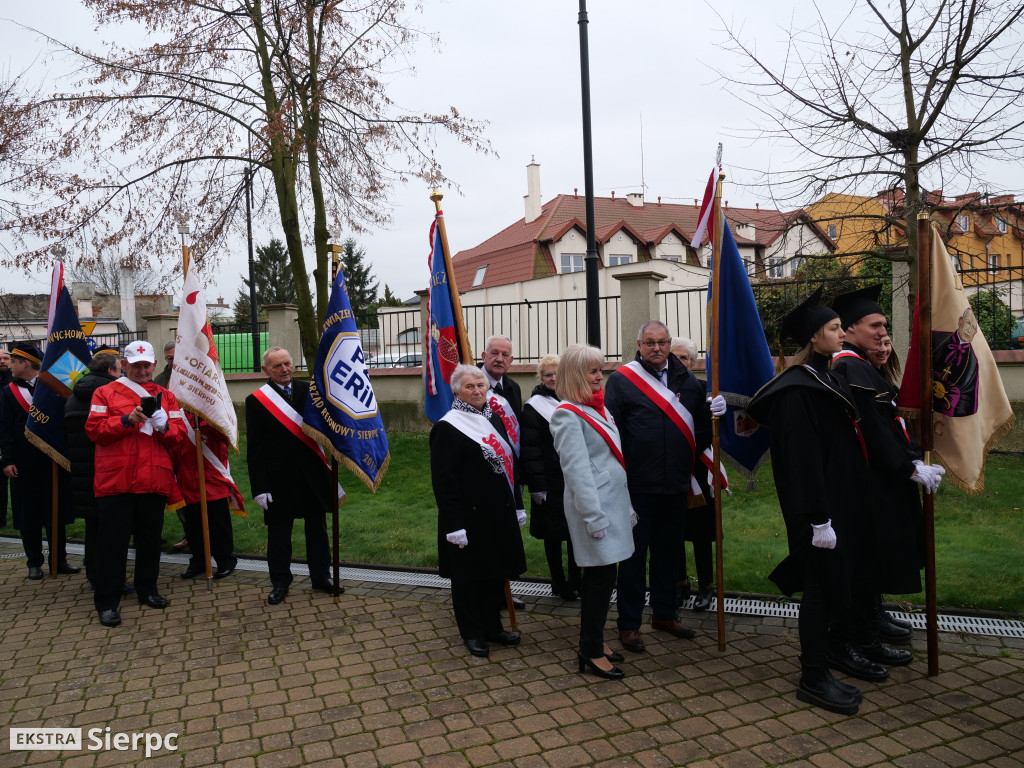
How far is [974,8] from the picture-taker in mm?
7336

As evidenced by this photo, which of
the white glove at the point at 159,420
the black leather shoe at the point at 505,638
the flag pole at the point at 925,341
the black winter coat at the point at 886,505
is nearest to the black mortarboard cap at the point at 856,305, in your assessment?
the flag pole at the point at 925,341

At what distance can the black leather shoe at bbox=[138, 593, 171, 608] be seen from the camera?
20.0ft

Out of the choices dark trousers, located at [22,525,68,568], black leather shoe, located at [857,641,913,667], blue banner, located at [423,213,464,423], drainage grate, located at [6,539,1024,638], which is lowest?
drainage grate, located at [6,539,1024,638]

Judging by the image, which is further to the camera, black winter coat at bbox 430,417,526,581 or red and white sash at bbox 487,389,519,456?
red and white sash at bbox 487,389,519,456

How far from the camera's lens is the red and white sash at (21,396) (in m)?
7.38

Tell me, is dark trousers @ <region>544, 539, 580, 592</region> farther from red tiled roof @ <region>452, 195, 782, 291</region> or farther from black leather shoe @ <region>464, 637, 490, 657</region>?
red tiled roof @ <region>452, 195, 782, 291</region>

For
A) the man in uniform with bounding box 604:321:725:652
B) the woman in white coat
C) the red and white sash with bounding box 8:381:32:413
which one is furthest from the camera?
the red and white sash with bounding box 8:381:32:413

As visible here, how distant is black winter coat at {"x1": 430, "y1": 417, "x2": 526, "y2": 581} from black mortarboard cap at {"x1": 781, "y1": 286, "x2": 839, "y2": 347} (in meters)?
1.95

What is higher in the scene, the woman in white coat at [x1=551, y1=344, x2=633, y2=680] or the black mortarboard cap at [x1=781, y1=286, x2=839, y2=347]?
the black mortarboard cap at [x1=781, y1=286, x2=839, y2=347]

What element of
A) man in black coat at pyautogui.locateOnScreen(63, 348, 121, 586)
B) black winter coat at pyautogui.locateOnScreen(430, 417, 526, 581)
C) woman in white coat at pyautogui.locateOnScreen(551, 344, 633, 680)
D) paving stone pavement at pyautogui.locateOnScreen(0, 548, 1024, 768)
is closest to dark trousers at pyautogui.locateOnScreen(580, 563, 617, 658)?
woman in white coat at pyautogui.locateOnScreen(551, 344, 633, 680)

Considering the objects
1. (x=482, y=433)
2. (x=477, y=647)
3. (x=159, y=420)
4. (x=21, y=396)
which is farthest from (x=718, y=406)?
(x=21, y=396)

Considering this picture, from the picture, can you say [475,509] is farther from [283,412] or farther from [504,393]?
[283,412]

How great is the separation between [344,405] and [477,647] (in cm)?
216

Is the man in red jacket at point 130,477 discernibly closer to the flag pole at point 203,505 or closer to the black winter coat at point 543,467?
the flag pole at point 203,505
